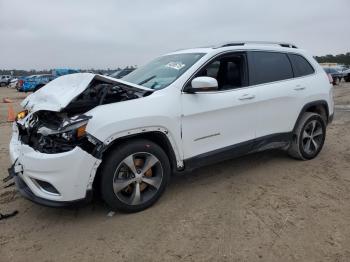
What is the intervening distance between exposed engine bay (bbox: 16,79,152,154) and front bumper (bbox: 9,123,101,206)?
0.29 ft

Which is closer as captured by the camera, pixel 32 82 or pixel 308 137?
pixel 308 137

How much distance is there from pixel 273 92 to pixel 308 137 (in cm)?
119

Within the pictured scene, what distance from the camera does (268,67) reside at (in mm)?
4867

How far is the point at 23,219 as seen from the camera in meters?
3.77

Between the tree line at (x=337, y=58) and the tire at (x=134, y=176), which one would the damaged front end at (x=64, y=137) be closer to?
the tire at (x=134, y=176)

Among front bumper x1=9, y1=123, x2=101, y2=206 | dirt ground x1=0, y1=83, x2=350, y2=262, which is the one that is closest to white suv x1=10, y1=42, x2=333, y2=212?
front bumper x1=9, y1=123, x2=101, y2=206

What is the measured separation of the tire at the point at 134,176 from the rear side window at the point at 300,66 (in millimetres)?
2719

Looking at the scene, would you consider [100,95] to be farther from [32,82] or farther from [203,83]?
[32,82]

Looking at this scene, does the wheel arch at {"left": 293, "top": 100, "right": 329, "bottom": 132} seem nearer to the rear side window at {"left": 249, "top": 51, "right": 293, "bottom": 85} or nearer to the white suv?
the white suv

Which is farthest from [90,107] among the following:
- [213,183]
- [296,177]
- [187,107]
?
[296,177]

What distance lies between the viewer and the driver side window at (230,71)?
4.56 meters

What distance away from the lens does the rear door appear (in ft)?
15.3

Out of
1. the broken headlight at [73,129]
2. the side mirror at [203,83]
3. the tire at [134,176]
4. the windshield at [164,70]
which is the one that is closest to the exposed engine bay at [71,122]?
the broken headlight at [73,129]

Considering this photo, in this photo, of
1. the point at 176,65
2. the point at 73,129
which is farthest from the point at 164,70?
the point at 73,129
